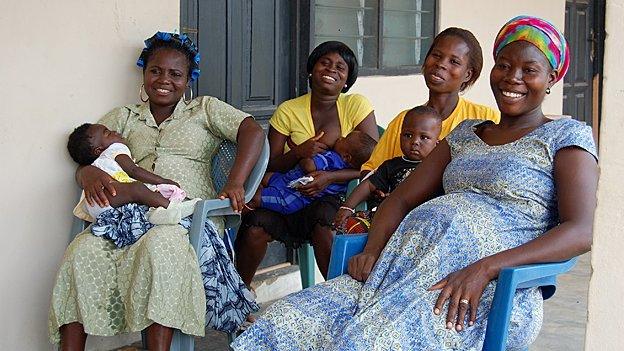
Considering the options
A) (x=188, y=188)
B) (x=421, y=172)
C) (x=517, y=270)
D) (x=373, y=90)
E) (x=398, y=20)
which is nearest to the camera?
(x=517, y=270)

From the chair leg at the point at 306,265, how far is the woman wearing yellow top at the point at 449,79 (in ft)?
2.51

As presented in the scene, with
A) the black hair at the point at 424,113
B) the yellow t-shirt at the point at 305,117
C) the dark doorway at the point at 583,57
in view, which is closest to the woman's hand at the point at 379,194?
the black hair at the point at 424,113

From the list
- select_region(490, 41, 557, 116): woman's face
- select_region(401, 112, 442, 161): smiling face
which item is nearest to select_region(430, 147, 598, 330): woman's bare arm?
select_region(490, 41, 557, 116): woman's face

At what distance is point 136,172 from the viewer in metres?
3.78

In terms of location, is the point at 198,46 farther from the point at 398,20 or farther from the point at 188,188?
the point at 398,20

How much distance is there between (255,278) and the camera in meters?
5.01

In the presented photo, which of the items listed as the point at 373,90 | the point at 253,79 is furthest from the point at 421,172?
the point at 373,90

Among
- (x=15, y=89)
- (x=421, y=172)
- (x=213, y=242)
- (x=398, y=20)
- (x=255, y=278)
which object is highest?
(x=398, y=20)

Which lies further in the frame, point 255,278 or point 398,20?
point 398,20

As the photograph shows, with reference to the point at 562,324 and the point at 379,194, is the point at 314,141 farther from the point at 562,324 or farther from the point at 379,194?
the point at 562,324

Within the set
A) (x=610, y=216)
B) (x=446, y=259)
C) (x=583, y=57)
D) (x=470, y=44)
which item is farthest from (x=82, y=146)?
(x=583, y=57)

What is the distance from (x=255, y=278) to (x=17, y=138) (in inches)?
66.1

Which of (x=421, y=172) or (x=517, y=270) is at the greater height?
(x=421, y=172)

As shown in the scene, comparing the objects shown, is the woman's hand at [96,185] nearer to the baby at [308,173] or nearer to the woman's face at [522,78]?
the baby at [308,173]
